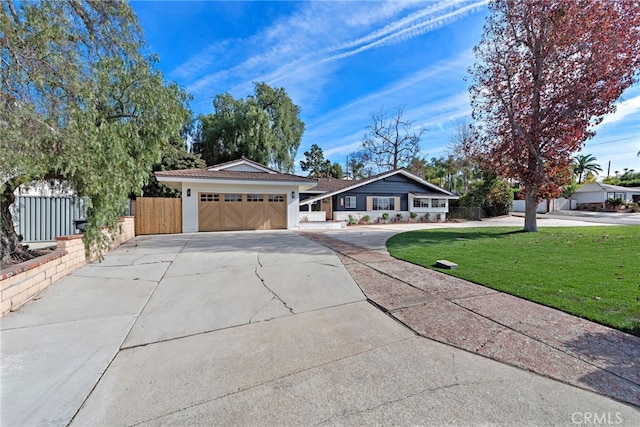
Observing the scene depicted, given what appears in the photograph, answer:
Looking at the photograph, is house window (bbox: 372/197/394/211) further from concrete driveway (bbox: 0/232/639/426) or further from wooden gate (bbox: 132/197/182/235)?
concrete driveway (bbox: 0/232/639/426)

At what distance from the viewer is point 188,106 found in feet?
22.1

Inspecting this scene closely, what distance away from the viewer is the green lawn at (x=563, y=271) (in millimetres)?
3752

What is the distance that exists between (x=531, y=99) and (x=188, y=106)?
546 inches

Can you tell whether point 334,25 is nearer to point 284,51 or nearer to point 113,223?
point 284,51

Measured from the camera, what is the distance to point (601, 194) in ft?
117

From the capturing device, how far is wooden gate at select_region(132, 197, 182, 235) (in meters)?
13.4

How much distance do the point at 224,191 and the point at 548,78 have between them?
15.8 meters

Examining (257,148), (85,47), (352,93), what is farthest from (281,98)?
(85,47)

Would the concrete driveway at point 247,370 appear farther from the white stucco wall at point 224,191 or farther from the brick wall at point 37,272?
the white stucco wall at point 224,191

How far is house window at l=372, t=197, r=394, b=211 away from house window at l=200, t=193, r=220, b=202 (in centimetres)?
1318

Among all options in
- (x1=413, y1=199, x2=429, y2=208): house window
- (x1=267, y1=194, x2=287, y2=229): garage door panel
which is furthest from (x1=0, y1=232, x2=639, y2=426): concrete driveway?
(x1=413, y1=199, x2=429, y2=208): house window

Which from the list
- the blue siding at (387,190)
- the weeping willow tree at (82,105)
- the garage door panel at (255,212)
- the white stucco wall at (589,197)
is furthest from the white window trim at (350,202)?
the white stucco wall at (589,197)

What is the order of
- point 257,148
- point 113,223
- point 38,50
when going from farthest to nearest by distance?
point 257,148 < point 113,223 < point 38,50

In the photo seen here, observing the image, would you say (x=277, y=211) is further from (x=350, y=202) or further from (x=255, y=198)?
(x=350, y=202)
